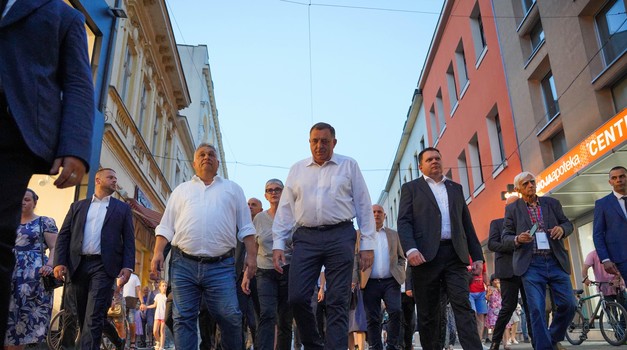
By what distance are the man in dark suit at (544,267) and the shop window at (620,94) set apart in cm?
647

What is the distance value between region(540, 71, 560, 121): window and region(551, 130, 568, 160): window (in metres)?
0.58

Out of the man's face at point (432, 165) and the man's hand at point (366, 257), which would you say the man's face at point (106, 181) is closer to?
the man's hand at point (366, 257)

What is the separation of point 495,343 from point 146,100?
48.3 ft

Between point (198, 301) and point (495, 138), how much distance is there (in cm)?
1543

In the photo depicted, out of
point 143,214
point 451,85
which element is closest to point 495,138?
point 451,85

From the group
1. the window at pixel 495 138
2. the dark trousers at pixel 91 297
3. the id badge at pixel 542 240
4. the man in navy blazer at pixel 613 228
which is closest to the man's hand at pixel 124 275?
the dark trousers at pixel 91 297

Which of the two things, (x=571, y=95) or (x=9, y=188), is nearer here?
(x=9, y=188)

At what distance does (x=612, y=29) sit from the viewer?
11172 mm

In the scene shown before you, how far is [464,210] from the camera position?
515 centimetres

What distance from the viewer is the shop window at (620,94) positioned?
34.8 feet

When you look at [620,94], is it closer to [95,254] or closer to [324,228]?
[324,228]

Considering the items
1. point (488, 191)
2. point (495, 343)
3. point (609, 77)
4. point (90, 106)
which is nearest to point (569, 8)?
point (609, 77)

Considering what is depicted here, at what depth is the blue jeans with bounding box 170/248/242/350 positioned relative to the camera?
14.1 feet

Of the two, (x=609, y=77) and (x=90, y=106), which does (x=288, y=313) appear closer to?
(x=90, y=106)
